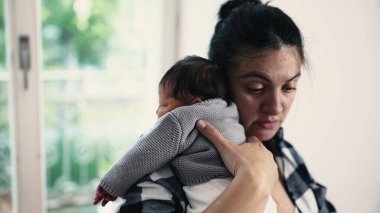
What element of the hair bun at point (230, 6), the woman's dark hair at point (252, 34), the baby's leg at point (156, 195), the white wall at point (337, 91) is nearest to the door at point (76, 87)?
the white wall at point (337, 91)

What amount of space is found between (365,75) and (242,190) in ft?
4.73

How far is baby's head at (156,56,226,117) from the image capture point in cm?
86

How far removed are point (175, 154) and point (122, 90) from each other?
1315 millimetres

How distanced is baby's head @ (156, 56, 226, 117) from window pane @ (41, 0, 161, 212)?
946 mm

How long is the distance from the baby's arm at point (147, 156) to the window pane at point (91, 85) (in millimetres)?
1104

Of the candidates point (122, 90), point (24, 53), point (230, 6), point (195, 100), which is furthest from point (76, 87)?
point (195, 100)

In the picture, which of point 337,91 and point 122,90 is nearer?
point 337,91

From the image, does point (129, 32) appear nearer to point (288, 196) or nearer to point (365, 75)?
point (288, 196)

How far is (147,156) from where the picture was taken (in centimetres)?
73

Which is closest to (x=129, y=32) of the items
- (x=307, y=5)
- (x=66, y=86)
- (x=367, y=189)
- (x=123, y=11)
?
(x=123, y=11)

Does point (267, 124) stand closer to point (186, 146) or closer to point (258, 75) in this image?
point (258, 75)

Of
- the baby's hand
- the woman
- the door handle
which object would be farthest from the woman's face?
the door handle

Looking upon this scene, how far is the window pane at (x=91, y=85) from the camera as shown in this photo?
1758 millimetres

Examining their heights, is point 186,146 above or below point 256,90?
below
